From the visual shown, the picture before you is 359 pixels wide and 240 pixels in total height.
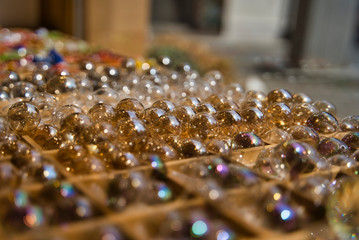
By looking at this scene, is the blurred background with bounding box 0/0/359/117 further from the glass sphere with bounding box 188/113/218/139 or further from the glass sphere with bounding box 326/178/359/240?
the glass sphere with bounding box 326/178/359/240

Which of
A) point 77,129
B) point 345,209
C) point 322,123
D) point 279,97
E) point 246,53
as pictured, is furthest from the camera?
point 246,53


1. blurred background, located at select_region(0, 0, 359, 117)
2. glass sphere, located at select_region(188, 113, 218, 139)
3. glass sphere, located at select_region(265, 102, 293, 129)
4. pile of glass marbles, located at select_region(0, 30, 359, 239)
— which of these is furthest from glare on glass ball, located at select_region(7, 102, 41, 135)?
blurred background, located at select_region(0, 0, 359, 117)

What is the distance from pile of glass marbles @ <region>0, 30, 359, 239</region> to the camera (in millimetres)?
468

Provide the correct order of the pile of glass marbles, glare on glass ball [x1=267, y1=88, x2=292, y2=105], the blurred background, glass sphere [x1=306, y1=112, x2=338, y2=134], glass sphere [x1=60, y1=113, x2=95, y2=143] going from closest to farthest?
the pile of glass marbles
glass sphere [x1=60, y1=113, x2=95, y2=143]
glass sphere [x1=306, y1=112, x2=338, y2=134]
glare on glass ball [x1=267, y1=88, x2=292, y2=105]
the blurred background

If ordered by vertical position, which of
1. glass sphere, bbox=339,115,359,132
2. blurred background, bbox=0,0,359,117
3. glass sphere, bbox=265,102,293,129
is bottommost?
blurred background, bbox=0,0,359,117

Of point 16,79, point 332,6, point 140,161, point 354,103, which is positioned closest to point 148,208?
point 140,161

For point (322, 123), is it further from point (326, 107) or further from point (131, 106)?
point (131, 106)

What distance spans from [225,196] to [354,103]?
290cm

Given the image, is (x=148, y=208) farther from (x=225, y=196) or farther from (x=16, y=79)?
(x=16, y=79)

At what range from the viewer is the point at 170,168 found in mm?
620

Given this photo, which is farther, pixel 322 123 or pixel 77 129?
pixel 322 123

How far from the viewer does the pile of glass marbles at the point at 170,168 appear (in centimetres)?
47

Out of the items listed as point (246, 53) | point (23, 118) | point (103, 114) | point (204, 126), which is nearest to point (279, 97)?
point (204, 126)

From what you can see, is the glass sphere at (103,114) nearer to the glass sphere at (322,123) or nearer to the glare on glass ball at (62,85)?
the glare on glass ball at (62,85)
